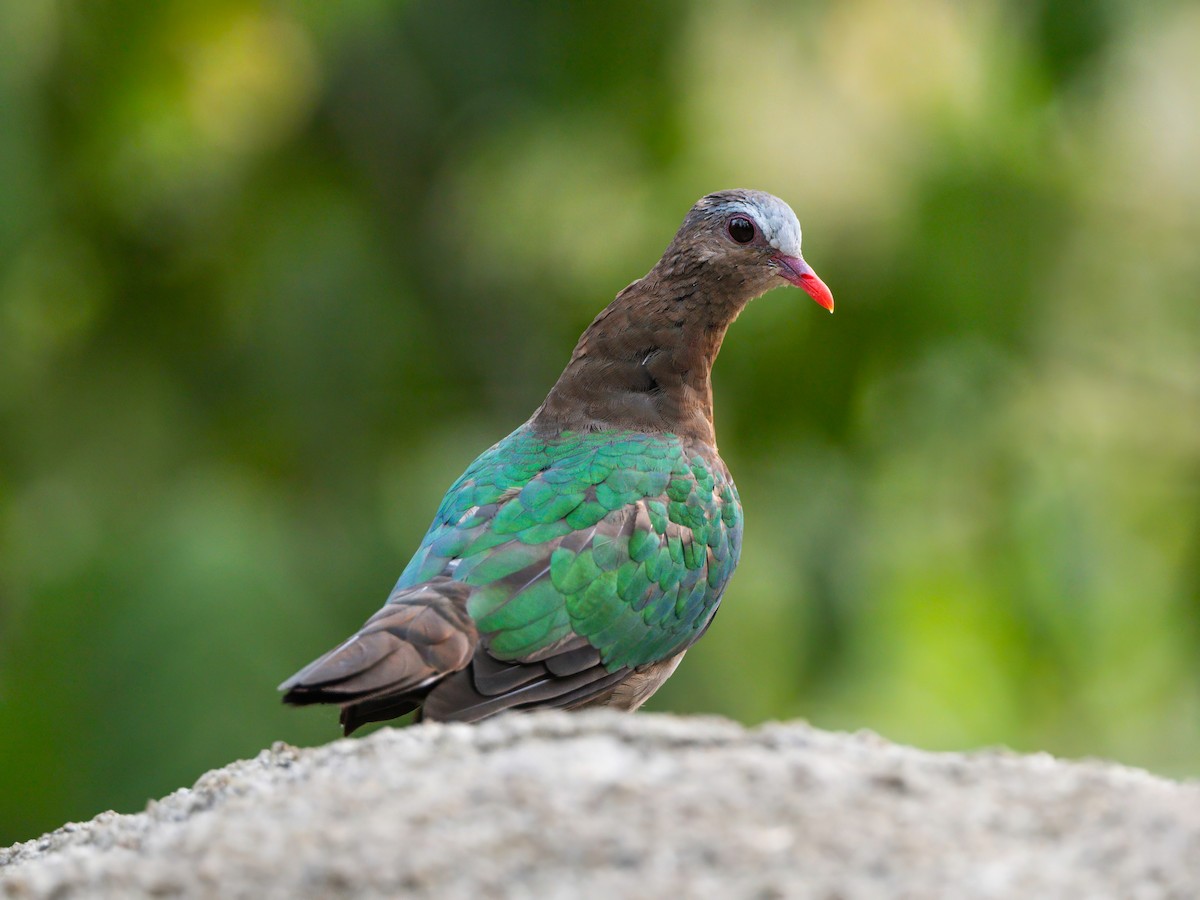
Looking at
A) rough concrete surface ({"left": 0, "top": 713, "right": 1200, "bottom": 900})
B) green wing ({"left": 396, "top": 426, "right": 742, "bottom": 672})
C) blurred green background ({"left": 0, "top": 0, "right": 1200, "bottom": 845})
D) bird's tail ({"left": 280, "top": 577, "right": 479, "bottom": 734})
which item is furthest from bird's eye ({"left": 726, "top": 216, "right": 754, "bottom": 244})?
blurred green background ({"left": 0, "top": 0, "right": 1200, "bottom": 845})

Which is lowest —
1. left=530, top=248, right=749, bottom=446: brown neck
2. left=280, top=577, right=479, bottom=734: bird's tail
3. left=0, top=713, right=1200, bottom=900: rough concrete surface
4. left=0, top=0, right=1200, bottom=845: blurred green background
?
left=0, top=713, right=1200, bottom=900: rough concrete surface

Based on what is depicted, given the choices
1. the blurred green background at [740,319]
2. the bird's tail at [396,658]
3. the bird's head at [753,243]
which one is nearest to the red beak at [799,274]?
the bird's head at [753,243]

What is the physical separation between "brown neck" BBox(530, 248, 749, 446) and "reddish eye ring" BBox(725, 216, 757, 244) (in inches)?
6.6

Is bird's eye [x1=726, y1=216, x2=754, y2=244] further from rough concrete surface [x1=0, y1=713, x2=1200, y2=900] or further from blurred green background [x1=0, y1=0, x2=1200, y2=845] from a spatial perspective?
blurred green background [x1=0, y1=0, x2=1200, y2=845]

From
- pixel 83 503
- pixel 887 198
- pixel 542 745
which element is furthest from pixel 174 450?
pixel 542 745

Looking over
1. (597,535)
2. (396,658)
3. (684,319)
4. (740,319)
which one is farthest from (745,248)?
(740,319)

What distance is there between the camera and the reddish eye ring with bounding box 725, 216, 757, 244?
715 centimetres

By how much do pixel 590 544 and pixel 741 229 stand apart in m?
1.82

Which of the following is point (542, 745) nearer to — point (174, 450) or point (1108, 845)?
point (1108, 845)

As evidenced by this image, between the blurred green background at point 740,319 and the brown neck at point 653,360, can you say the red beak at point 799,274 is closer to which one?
the brown neck at point 653,360

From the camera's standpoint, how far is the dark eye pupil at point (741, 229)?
7.16 metres

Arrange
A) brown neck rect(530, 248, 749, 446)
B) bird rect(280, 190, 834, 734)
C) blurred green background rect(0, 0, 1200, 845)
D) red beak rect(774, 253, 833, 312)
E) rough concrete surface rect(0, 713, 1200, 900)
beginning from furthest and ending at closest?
blurred green background rect(0, 0, 1200, 845) < red beak rect(774, 253, 833, 312) < brown neck rect(530, 248, 749, 446) < bird rect(280, 190, 834, 734) < rough concrete surface rect(0, 713, 1200, 900)

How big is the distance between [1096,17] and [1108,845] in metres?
10.8

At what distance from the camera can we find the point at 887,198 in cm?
1296
